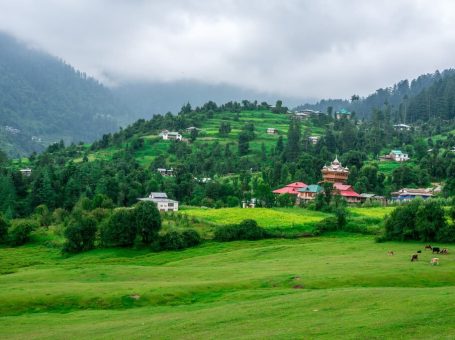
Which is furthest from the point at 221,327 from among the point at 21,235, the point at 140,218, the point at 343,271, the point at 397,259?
the point at 21,235

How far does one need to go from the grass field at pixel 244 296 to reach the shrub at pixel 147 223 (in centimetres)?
722

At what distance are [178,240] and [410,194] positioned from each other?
196 ft

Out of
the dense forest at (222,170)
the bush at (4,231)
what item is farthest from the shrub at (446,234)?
the bush at (4,231)

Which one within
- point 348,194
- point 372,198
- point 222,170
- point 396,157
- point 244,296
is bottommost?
point 244,296

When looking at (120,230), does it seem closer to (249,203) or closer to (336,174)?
(249,203)

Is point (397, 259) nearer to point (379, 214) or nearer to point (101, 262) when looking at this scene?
point (101, 262)

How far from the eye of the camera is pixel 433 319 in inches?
1123

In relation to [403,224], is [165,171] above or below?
above

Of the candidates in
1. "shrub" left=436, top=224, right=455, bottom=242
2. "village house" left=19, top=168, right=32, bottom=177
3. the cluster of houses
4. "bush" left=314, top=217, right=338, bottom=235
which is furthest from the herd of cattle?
"village house" left=19, top=168, right=32, bottom=177

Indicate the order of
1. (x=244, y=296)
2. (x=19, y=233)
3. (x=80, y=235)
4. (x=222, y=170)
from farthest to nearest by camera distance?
(x=222, y=170)
(x=19, y=233)
(x=80, y=235)
(x=244, y=296)

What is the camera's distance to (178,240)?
77562 millimetres

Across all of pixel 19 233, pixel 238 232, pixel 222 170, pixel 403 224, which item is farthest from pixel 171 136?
pixel 403 224

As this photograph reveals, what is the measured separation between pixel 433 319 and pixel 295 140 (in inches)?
5284

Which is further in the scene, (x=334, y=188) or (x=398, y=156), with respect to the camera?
(x=398, y=156)
